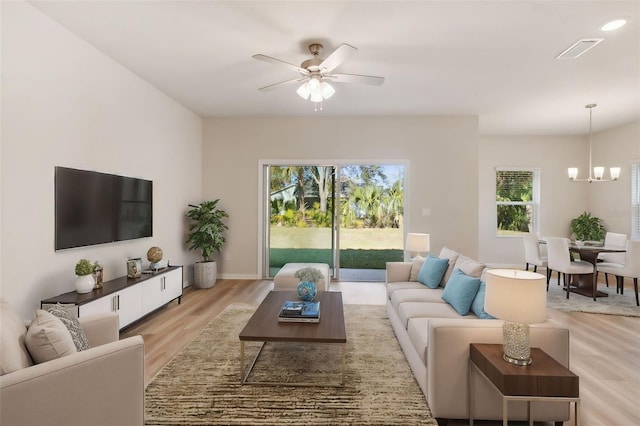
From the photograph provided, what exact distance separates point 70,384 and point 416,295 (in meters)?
2.68

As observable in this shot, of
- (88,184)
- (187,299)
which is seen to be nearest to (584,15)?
(88,184)

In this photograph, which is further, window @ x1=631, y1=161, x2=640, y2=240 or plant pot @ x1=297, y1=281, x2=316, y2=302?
window @ x1=631, y1=161, x2=640, y2=240

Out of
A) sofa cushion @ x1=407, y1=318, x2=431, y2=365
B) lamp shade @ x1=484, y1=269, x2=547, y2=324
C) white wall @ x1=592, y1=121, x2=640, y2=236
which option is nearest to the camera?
lamp shade @ x1=484, y1=269, x2=547, y2=324

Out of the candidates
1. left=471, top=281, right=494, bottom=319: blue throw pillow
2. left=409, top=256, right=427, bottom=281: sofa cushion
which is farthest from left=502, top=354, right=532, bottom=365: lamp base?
left=409, top=256, right=427, bottom=281: sofa cushion

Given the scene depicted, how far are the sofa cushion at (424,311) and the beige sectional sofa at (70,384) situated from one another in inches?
78.0

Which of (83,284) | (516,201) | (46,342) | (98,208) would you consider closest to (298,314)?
(46,342)

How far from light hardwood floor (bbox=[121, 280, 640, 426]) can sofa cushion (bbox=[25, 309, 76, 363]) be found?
1039 millimetres

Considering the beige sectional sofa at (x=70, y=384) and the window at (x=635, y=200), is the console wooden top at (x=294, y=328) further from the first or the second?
the window at (x=635, y=200)

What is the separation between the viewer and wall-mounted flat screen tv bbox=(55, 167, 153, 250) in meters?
2.84

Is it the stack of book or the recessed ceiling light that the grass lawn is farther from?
the recessed ceiling light

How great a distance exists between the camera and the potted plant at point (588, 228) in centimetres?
628

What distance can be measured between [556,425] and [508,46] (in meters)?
3.29

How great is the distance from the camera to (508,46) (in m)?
3.14

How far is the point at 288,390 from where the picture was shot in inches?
86.0
